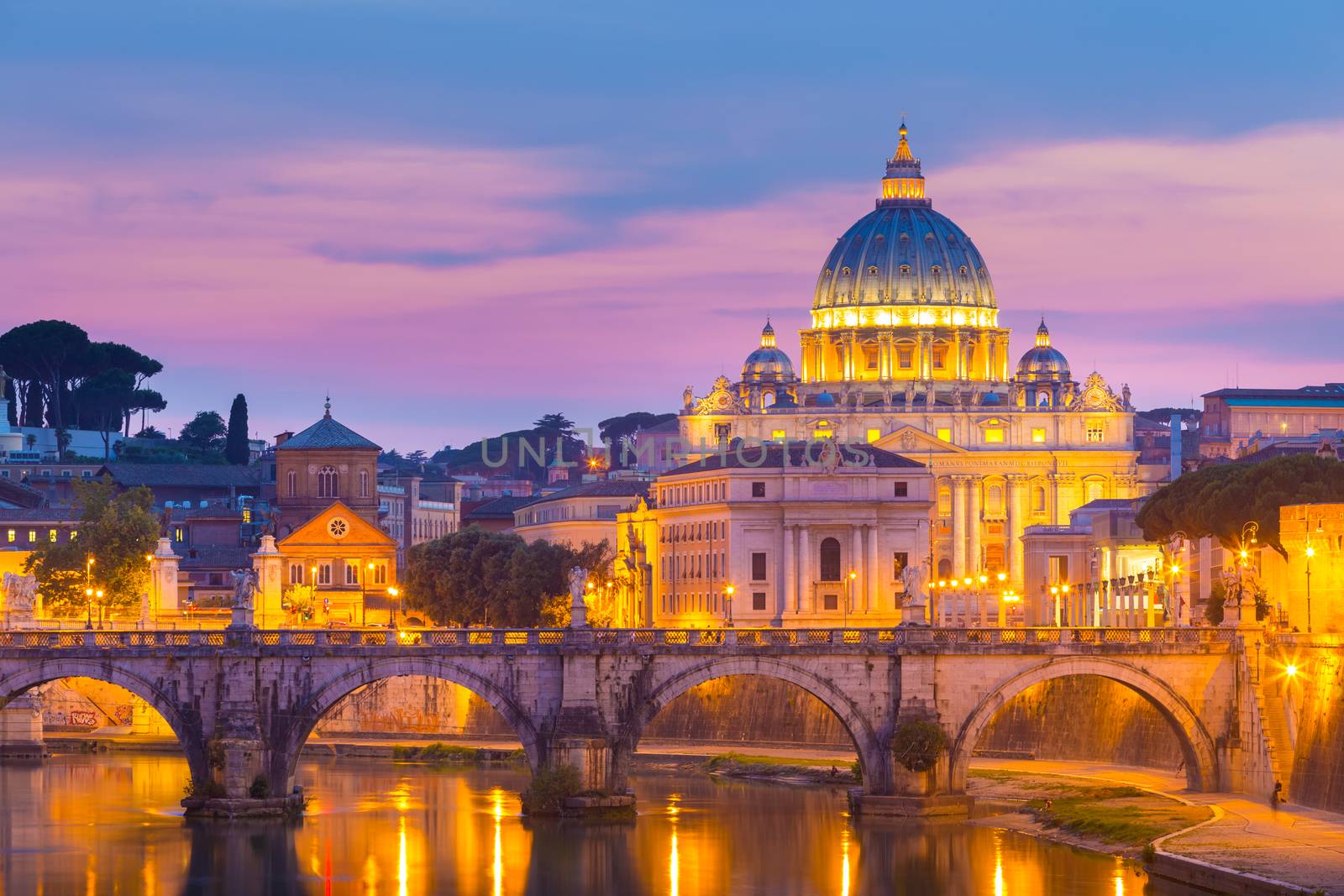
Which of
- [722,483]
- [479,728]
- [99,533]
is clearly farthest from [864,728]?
[722,483]

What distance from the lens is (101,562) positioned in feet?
453

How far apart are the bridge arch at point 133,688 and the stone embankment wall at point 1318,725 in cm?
2915

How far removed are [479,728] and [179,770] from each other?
55.6ft

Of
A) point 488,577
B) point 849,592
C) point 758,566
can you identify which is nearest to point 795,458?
point 758,566

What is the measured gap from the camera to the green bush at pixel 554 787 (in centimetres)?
8488

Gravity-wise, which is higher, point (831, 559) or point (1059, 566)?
point (831, 559)

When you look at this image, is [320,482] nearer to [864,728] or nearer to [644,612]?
[644,612]

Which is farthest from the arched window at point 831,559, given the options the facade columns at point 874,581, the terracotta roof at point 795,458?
the terracotta roof at point 795,458

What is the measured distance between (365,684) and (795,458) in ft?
283

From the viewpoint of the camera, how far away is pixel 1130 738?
93438 millimetres

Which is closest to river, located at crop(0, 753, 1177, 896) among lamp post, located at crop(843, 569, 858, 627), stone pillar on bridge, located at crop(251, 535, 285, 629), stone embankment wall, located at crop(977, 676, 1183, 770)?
stone embankment wall, located at crop(977, 676, 1183, 770)

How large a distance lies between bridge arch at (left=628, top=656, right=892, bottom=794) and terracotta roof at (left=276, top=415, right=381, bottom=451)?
99.5 metres

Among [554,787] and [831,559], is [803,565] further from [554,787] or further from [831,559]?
[554,787]

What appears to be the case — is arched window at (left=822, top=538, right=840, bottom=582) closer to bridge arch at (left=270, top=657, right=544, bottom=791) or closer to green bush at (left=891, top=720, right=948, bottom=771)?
bridge arch at (left=270, top=657, right=544, bottom=791)
